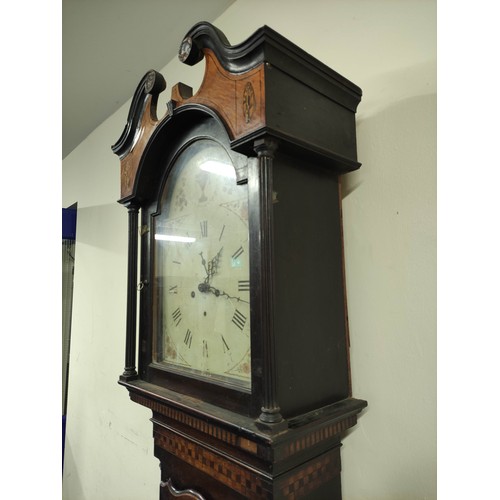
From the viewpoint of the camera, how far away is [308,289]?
0.69 metres

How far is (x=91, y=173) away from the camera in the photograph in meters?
2.21

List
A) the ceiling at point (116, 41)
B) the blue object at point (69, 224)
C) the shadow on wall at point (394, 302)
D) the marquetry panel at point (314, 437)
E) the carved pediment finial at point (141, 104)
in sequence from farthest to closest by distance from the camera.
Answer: the blue object at point (69, 224), the ceiling at point (116, 41), the carved pediment finial at point (141, 104), the shadow on wall at point (394, 302), the marquetry panel at point (314, 437)

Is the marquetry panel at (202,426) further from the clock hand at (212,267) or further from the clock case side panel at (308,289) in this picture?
the clock hand at (212,267)

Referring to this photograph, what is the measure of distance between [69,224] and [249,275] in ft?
6.66

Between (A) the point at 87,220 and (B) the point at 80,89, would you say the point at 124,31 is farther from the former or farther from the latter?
(A) the point at 87,220

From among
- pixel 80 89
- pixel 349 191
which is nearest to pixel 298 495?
pixel 349 191

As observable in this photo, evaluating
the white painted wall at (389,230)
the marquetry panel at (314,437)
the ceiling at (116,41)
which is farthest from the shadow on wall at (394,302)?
the ceiling at (116,41)

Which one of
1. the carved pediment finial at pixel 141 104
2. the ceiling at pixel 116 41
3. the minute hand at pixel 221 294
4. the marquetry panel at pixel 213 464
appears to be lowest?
the marquetry panel at pixel 213 464

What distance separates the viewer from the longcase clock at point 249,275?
24.2 inches

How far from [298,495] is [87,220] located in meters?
1.95

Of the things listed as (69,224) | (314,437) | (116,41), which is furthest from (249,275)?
(69,224)

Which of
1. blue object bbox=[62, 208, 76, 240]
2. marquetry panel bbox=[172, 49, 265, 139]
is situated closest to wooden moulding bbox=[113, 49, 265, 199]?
marquetry panel bbox=[172, 49, 265, 139]

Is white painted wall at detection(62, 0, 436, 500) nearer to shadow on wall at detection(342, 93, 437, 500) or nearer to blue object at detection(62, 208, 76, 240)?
shadow on wall at detection(342, 93, 437, 500)

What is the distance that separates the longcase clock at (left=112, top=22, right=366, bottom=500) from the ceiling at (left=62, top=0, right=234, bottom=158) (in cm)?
52
